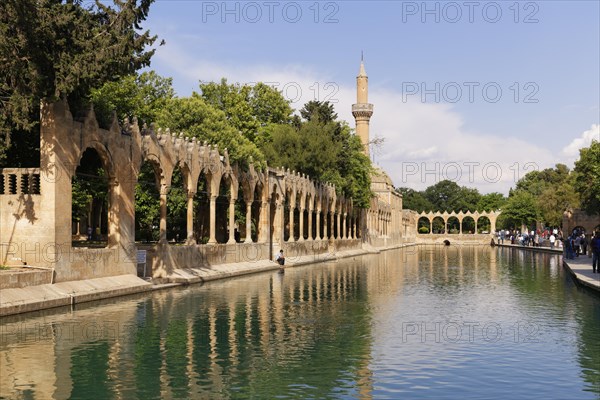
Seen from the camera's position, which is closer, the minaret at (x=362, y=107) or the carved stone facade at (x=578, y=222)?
the carved stone facade at (x=578, y=222)

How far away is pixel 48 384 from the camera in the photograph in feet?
33.3

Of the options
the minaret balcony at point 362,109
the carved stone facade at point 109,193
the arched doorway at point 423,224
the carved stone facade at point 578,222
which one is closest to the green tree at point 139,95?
the carved stone facade at point 109,193

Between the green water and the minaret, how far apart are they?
63.9 m

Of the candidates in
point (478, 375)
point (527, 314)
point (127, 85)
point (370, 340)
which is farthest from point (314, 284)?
point (127, 85)

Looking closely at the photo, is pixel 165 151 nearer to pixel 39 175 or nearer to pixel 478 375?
pixel 39 175

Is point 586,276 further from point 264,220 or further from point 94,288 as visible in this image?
point 264,220

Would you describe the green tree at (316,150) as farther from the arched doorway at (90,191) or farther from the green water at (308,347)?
the green water at (308,347)

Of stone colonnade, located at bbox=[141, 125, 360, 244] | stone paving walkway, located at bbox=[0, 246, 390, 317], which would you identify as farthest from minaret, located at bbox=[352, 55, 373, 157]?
stone paving walkway, located at bbox=[0, 246, 390, 317]

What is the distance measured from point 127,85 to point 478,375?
38.4 metres

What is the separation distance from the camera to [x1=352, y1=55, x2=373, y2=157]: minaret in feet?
278

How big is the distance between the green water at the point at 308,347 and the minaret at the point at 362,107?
6387cm

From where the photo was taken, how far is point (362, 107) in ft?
278

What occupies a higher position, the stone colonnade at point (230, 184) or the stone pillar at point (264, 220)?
the stone colonnade at point (230, 184)

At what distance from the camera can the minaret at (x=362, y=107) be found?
8475cm
